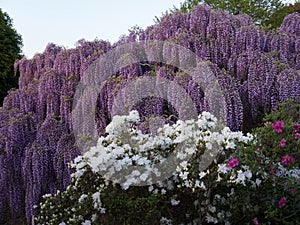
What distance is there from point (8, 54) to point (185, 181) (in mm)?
13442

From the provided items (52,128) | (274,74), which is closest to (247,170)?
(274,74)

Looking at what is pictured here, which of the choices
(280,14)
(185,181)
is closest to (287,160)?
(185,181)

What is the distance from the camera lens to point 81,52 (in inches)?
284

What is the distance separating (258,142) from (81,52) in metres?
4.50

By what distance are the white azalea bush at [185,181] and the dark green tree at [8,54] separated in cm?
1223

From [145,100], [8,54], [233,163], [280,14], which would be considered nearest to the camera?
[233,163]

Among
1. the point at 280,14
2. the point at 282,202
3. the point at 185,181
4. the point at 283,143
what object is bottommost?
the point at 282,202

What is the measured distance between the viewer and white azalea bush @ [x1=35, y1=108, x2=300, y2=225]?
10.6 feet

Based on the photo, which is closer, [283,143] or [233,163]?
[233,163]

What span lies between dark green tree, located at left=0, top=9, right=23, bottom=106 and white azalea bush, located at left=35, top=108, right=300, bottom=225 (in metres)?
12.2

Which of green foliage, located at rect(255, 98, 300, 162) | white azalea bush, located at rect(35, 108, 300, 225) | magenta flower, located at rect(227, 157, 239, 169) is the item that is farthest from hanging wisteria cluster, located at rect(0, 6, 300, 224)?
magenta flower, located at rect(227, 157, 239, 169)

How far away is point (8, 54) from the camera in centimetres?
1512

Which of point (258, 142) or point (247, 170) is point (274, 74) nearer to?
point (258, 142)

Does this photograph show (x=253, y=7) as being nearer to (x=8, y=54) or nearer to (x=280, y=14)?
(x=280, y=14)
